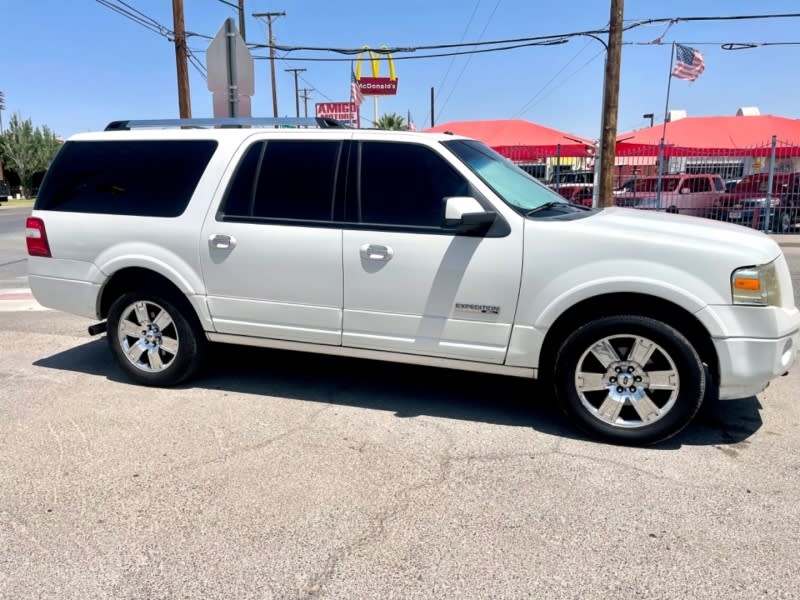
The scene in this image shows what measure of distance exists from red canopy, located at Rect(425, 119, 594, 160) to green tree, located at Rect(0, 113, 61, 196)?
44.1 meters

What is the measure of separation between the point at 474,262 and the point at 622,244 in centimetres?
86

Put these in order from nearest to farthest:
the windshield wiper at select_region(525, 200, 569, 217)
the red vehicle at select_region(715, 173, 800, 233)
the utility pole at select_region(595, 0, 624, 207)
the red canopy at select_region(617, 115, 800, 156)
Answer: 1. the windshield wiper at select_region(525, 200, 569, 217)
2. the utility pole at select_region(595, 0, 624, 207)
3. the red vehicle at select_region(715, 173, 800, 233)
4. the red canopy at select_region(617, 115, 800, 156)

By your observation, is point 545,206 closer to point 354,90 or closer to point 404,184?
point 404,184

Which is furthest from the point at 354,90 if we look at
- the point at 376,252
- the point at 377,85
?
the point at 376,252

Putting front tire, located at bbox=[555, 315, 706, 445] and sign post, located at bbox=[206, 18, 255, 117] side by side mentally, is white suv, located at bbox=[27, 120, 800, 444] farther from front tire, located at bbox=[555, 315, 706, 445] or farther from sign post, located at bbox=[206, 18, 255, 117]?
sign post, located at bbox=[206, 18, 255, 117]

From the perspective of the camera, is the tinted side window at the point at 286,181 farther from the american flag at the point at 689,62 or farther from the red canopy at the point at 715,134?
the red canopy at the point at 715,134

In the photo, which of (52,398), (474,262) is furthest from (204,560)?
(52,398)

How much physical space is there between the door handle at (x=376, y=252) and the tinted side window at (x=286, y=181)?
0.36 m

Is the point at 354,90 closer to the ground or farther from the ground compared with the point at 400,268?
farther from the ground

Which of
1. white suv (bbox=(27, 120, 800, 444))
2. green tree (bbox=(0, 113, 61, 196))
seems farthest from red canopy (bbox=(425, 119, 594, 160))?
green tree (bbox=(0, 113, 61, 196))

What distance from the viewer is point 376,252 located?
3990 millimetres

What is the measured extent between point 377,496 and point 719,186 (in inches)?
682

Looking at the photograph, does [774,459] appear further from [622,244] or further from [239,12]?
[239,12]

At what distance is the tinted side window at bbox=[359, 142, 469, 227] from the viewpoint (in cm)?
396
